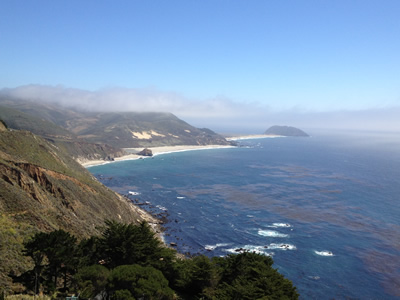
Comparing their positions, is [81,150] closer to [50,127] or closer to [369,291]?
[50,127]

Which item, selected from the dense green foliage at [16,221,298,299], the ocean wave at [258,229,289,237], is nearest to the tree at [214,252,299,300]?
the dense green foliage at [16,221,298,299]

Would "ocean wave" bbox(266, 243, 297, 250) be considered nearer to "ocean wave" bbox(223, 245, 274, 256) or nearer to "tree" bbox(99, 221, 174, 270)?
"ocean wave" bbox(223, 245, 274, 256)

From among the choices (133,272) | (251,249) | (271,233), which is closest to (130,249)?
(133,272)

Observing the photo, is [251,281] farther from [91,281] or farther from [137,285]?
[91,281]

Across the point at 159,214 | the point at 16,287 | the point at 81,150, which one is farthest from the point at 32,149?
the point at 81,150

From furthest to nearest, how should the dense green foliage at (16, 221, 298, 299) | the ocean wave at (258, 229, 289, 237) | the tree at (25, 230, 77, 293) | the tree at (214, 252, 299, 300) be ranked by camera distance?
1. the ocean wave at (258, 229, 289, 237)
2. the tree at (25, 230, 77, 293)
3. the tree at (214, 252, 299, 300)
4. the dense green foliage at (16, 221, 298, 299)
